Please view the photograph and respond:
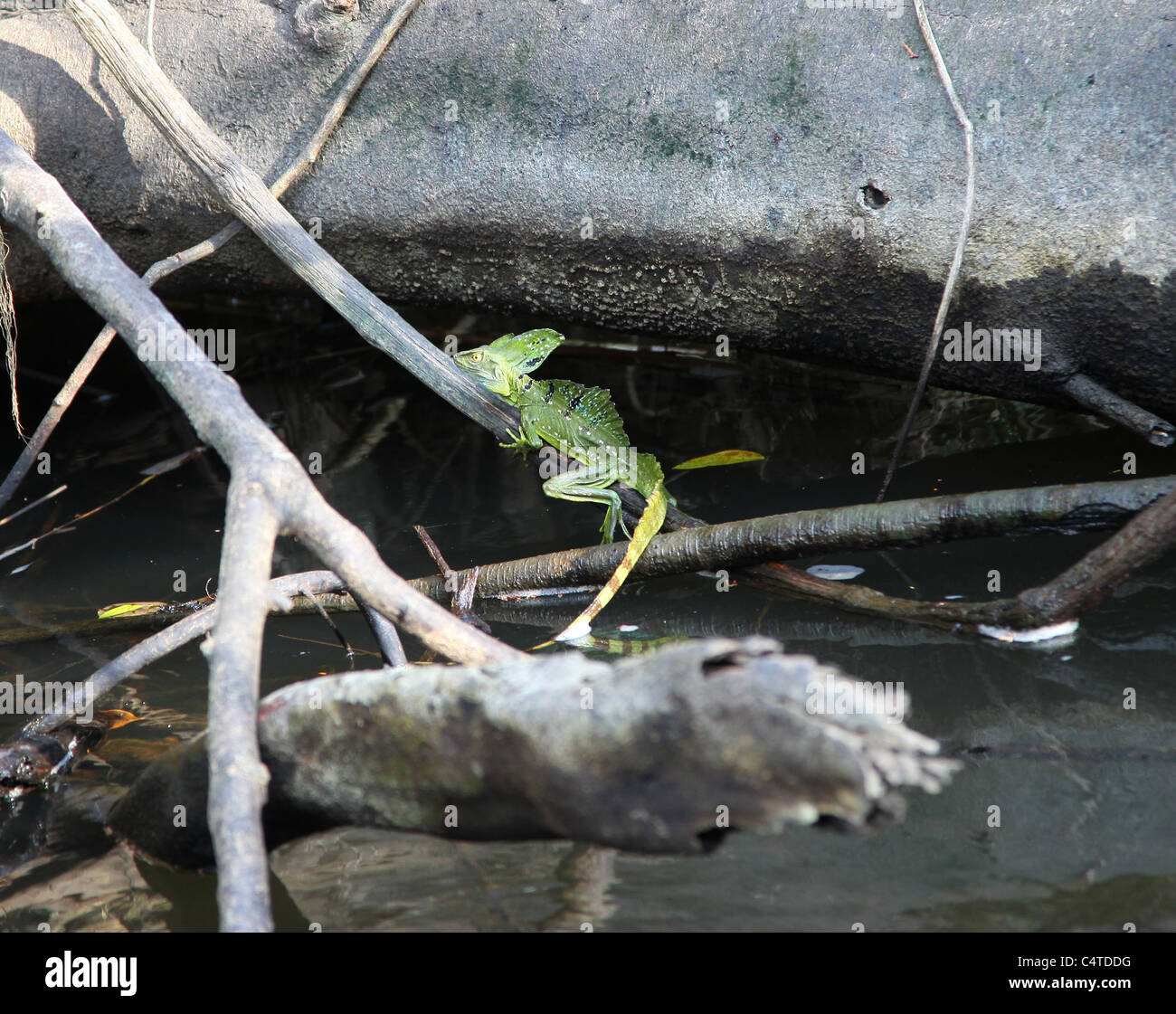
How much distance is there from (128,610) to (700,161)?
88.6 inches

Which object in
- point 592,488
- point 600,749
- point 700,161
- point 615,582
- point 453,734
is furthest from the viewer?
point 592,488

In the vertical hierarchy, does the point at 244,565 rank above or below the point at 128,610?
below

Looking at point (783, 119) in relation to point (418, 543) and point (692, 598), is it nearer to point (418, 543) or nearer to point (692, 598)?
point (692, 598)

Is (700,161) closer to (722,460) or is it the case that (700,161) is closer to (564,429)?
(564,429)

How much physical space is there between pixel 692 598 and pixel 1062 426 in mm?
1919

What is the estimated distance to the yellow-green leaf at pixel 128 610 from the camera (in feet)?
10.1

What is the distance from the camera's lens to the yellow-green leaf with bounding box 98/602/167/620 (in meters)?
3.07

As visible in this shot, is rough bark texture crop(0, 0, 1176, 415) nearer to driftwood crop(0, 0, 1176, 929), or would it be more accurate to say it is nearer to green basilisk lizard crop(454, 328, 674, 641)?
green basilisk lizard crop(454, 328, 674, 641)

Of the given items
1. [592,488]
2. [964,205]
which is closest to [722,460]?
[592,488]

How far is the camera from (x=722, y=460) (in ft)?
13.3

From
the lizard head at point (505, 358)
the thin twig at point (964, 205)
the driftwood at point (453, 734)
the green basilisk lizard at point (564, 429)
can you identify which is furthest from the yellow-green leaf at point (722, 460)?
the driftwood at point (453, 734)

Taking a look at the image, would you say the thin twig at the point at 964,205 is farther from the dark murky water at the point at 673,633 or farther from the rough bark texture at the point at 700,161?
the dark murky water at the point at 673,633

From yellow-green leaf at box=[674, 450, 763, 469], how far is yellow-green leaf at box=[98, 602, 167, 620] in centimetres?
202
